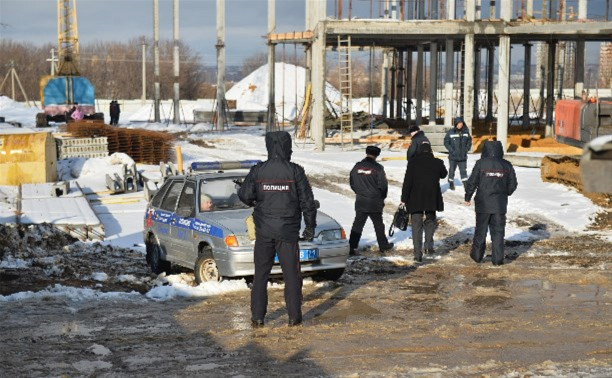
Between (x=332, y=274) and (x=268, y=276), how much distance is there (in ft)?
8.91

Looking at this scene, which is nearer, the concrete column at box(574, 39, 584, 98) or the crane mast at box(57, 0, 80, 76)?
the concrete column at box(574, 39, 584, 98)

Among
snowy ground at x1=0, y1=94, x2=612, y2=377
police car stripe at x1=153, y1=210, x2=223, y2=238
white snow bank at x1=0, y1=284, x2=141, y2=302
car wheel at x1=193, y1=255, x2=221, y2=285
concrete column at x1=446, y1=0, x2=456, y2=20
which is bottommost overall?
snowy ground at x1=0, y1=94, x2=612, y2=377

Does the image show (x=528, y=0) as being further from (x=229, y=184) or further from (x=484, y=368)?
(x=484, y=368)

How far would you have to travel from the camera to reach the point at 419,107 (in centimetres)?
4238

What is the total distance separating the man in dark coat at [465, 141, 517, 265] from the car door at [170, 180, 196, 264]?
3.88 meters

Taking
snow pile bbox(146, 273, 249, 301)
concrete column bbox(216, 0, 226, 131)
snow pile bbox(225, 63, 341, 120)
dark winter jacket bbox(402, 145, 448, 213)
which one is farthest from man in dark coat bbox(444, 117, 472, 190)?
snow pile bbox(225, 63, 341, 120)

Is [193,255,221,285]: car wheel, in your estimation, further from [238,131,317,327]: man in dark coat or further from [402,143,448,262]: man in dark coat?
[402,143,448,262]: man in dark coat

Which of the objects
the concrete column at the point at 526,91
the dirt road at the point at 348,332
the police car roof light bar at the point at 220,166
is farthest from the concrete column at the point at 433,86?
the dirt road at the point at 348,332

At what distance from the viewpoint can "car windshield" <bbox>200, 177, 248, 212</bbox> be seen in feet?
39.4

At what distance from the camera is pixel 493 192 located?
1305cm

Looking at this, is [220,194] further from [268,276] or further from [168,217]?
[268,276]

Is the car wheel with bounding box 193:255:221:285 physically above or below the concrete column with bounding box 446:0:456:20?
below

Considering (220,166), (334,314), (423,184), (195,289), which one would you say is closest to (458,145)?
(423,184)

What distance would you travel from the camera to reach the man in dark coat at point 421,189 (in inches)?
539
